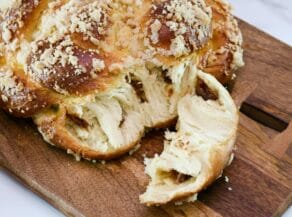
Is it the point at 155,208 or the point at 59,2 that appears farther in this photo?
the point at 59,2

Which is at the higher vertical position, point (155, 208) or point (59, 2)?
point (59, 2)

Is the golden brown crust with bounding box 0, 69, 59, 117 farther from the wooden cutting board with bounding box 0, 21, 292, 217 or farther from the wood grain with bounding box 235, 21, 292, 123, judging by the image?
the wood grain with bounding box 235, 21, 292, 123

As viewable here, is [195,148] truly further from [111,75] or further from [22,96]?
[22,96]

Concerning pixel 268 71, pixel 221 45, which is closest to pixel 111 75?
pixel 221 45

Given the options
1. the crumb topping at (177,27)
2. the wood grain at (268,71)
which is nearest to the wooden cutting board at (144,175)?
the wood grain at (268,71)

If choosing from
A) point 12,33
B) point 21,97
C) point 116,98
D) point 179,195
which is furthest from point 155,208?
point 12,33

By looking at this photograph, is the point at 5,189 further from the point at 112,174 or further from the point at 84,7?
the point at 84,7
